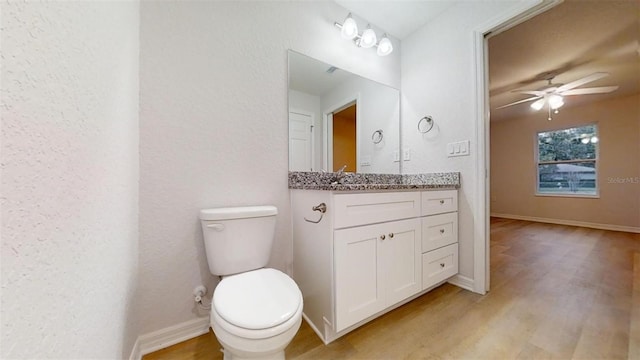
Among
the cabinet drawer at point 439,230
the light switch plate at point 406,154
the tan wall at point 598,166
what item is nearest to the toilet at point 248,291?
the cabinet drawer at point 439,230

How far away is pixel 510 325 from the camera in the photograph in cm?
125

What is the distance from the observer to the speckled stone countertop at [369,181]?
121 centimetres

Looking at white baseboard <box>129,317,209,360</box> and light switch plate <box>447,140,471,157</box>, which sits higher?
light switch plate <box>447,140,471,157</box>

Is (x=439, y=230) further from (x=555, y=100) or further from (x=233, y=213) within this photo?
(x=555, y=100)

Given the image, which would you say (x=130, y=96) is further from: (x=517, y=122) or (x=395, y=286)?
(x=517, y=122)

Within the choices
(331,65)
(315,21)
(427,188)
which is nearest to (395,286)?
(427,188)

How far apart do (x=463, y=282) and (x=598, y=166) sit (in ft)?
14.0

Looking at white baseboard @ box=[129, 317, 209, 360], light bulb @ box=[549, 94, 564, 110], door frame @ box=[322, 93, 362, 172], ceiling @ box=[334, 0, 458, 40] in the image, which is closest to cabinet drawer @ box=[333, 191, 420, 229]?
door frame @ box=[322, 93, 362, 172]

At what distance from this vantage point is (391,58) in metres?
2.09

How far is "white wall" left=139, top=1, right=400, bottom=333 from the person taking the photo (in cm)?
112

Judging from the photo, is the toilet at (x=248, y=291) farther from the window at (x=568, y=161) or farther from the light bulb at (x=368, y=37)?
the window at (x=568, y=161)

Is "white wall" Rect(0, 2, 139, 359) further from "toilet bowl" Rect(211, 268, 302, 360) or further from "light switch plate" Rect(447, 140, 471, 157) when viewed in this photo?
"light switch plate" Rect(447, 140, 471, 157)

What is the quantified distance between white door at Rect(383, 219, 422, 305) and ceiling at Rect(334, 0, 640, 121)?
1.69m

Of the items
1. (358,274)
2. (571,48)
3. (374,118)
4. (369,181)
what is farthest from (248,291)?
(571,48)
